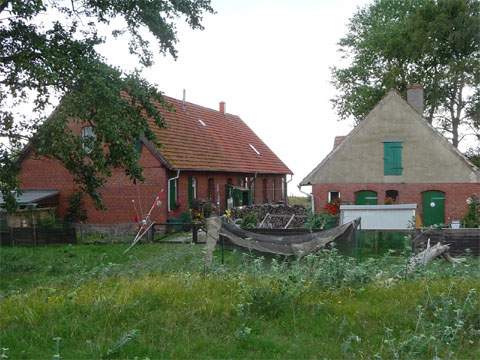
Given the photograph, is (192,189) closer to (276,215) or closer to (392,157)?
(276,215)

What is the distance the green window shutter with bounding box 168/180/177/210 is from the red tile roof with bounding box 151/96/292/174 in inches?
35.5

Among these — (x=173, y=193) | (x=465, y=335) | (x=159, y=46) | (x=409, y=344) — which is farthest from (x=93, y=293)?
(x=173, y=193)

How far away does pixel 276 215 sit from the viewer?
83.0ft

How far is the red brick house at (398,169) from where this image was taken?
26.1 meters

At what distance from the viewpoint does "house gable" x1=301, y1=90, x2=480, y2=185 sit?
2608 cm

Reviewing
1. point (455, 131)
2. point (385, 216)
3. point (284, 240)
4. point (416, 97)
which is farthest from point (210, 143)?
point (284, 240)

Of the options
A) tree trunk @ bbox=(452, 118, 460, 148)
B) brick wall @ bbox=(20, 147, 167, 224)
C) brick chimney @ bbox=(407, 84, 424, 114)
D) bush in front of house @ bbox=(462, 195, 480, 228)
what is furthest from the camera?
tree trunk @ bbox=(452, 118, 460, 148)

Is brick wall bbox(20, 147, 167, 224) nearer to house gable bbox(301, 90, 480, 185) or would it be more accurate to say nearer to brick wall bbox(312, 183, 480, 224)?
house gable bbox(301, 90, 480, 185)

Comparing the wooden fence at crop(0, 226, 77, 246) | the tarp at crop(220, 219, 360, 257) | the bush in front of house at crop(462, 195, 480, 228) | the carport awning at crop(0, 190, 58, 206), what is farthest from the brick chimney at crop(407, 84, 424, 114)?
the carport awning at crop(0, 190, 58, 206)

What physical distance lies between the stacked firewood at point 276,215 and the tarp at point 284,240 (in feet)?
28.0

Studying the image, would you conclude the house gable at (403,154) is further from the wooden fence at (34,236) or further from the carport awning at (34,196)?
the carport awning at (34,196)

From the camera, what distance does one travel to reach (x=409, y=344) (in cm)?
556

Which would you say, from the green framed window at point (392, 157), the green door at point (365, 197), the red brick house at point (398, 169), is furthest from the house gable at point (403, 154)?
the green door at point (365, 197)

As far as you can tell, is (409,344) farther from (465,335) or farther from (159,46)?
(159,46)
